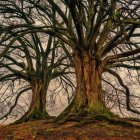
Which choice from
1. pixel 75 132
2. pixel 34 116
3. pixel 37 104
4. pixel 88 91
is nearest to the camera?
pixel 75 132

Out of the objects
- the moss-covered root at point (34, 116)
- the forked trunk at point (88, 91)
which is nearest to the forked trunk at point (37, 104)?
the moss-covered root at point (34, 116)

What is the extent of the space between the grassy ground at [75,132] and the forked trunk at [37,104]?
442cm

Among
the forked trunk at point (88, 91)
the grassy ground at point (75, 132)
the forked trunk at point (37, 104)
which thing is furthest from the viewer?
the forked trunk at point (37, 104)

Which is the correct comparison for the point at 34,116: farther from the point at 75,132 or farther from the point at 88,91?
the point at 75,132

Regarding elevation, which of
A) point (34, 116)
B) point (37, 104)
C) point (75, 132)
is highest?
point (37, 104)

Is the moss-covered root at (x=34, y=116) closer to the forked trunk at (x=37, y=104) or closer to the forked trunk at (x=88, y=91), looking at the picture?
the forked trunk at (x=37, y=104)

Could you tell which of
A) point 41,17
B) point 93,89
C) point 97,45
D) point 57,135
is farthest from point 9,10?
point 57,135

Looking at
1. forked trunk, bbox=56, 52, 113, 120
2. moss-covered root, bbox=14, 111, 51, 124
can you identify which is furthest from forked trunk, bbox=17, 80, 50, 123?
forked trunk, bbox=56, 52, 113, 120

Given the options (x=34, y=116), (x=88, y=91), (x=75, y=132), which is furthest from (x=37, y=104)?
(x=75, y=132)

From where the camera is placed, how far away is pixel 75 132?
966cm

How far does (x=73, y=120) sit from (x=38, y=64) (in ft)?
21.7

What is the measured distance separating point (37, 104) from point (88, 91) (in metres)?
4.64

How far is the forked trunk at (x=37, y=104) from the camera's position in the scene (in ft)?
50.4

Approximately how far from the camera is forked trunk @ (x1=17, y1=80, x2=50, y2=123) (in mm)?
15366
